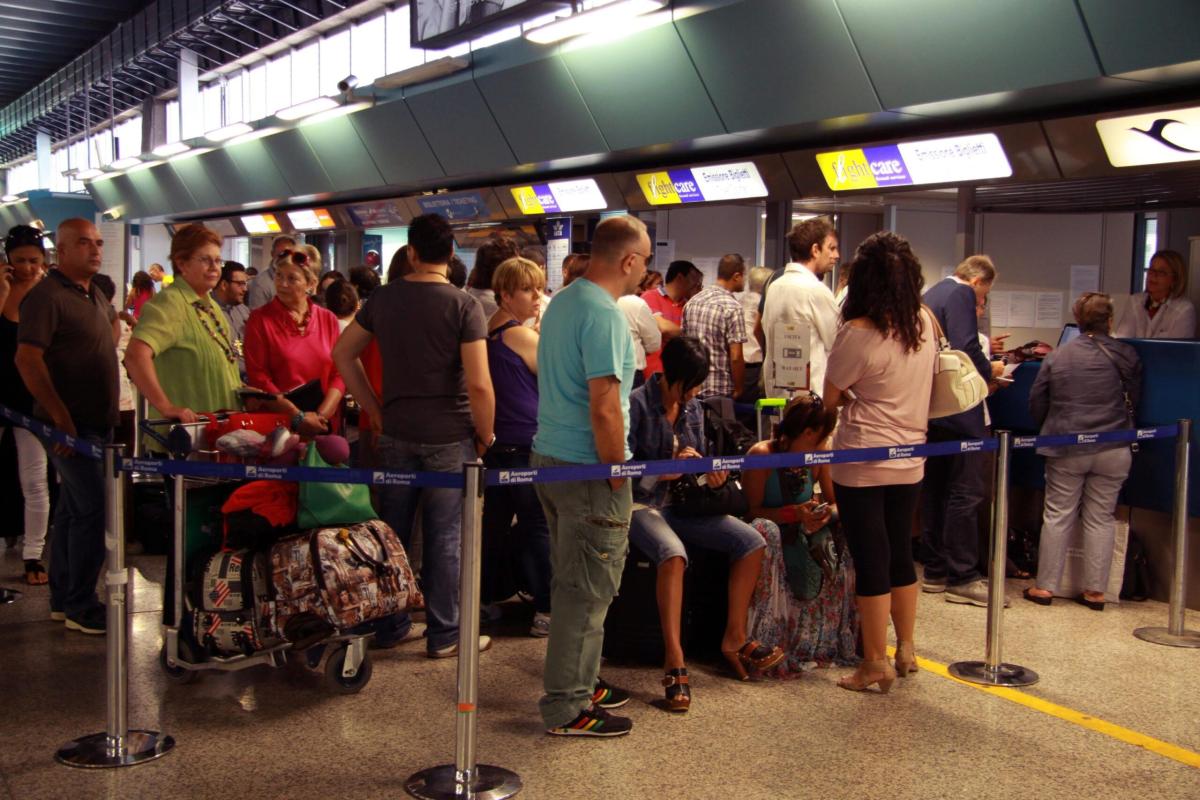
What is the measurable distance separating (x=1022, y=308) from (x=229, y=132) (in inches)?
496

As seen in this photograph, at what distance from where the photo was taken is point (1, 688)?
169 inches

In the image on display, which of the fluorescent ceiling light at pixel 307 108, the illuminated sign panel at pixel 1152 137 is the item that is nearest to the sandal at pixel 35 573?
the illuminated sign panel at pixel 1152 137

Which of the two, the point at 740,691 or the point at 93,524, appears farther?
the point at 93,524

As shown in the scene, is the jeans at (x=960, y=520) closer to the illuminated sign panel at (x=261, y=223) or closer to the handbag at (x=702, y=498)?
the handbag at (x=702, y=498)

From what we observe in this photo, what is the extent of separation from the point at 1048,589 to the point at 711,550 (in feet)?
7.73

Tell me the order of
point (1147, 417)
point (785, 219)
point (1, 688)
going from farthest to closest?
point (785, 219), point (1147, 417), point (1, 688)

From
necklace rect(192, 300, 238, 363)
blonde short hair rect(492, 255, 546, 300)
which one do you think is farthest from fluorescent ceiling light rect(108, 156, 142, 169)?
blonde short hair rect(492, 255, 546, 300)

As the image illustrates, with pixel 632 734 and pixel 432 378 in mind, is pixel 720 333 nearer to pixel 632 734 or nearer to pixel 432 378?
pixel 432 378

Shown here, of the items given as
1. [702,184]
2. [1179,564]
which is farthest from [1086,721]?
[702,184]

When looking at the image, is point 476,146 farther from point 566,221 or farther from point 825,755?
point 825,755

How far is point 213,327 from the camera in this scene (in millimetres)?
4898

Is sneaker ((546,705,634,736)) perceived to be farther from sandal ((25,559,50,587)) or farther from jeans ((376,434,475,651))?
sandal ((25,559,50,587))

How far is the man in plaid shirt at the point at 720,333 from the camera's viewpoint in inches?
294

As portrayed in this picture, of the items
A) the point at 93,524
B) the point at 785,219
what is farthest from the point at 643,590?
the point at 785,219
